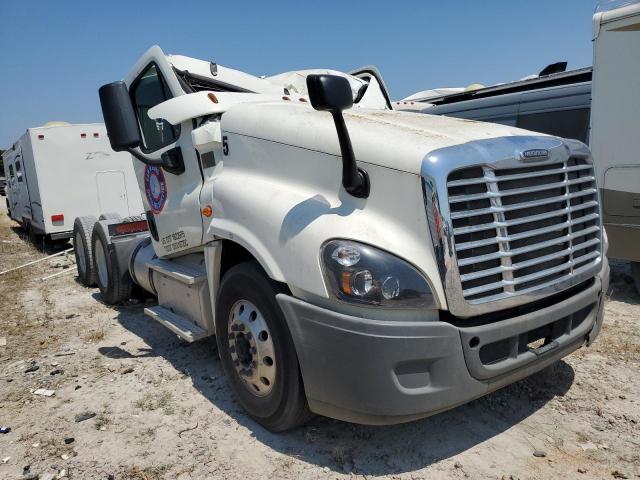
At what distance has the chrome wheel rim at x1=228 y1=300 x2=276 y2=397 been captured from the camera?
3.07 metres

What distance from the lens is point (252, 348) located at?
3182mm

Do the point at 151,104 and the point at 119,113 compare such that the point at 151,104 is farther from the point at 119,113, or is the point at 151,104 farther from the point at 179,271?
the point at 179,271

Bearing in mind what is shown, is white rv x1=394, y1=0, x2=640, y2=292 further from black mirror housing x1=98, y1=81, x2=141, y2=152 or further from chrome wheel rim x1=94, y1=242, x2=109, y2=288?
chrome wheel rim x1=94, y1=242, x2=109, y2=288

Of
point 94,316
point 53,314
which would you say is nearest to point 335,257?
point 94,316

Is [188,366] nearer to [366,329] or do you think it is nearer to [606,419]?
[366,329]

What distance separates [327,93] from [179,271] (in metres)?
2.26

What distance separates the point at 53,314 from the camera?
639 cm

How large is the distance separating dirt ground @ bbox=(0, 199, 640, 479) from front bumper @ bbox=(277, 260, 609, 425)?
446mm

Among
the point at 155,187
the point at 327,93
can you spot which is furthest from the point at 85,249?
the point at 327,93

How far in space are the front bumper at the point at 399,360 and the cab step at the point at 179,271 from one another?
4.16ft

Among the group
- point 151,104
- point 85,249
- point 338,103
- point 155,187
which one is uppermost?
point 151,104

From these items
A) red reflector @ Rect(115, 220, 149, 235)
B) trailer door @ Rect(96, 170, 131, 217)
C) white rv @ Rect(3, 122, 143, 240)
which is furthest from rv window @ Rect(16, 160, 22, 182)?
red reflector @ Rect(115, 220, 149, 235)

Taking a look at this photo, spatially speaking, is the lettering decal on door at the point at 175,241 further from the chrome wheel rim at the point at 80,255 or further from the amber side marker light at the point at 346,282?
the chrome wheel rim at the point at 80,255

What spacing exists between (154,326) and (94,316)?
1024 mm
